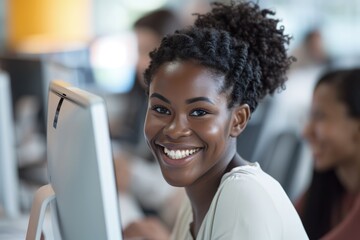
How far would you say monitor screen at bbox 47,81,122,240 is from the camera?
2.67 feet

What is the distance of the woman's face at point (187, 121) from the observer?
1.01 metres

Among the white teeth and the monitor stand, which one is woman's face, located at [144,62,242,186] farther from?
the monitor stand

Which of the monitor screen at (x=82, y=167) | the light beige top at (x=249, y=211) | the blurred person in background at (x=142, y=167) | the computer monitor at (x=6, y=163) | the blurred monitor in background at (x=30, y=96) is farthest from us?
the blurred monitor in background at (x=30, y=96)

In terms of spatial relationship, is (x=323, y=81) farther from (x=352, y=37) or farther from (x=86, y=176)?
(x=352, y=37)

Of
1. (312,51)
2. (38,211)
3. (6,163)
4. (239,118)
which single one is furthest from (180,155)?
(312,51)

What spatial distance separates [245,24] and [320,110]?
85 centimetres

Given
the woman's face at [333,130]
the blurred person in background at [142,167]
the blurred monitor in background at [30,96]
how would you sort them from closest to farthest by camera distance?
the woman's face at [333,130] → the blurred person in background at [142,167] → the blurred monitor in background at [30,96]

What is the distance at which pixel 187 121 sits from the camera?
101 cm

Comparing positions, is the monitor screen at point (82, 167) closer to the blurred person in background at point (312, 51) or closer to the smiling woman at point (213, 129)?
the smiling woman at point (213, 129)

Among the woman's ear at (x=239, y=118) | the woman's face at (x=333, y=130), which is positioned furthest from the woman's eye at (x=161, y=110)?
the woman's face at (x=333, y=130)

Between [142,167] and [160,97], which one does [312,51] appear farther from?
[160,97]

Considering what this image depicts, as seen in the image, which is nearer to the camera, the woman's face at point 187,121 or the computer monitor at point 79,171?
the computer monitor at point 79,171

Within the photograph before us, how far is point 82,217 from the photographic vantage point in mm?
911

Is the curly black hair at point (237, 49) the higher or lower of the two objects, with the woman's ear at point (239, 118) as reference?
higher
